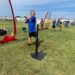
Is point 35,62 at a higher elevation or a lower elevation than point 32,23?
lower

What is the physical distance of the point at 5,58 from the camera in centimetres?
1027

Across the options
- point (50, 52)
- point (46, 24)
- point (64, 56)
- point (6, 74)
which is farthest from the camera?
point (46, 24)

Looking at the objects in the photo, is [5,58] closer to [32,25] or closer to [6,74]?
[6,74]

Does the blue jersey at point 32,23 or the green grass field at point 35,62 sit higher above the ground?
the blue jersey at point 32,23

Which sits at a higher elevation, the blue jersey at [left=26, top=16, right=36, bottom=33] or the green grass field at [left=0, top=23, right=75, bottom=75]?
the blue jersey at [left=26, top=16, right=36, bottom=33]

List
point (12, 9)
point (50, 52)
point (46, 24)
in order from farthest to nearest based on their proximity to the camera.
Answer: point (46, 24) < point (12, 9) < point (50, 52)

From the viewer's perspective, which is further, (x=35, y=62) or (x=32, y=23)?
(x=32, y=23)

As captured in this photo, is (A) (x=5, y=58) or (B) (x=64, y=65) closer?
(B) (x=64, y=65)

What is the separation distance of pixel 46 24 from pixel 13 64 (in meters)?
24.5

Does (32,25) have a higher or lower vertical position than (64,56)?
higher

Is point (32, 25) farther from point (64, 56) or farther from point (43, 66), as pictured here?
point (43, 66)

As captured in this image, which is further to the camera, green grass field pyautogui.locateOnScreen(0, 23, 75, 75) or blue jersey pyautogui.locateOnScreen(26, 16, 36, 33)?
blue jersey pyautogui.locateOnScreen(26, 16, 36, 33)

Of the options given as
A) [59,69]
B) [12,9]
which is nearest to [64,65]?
[59,69]

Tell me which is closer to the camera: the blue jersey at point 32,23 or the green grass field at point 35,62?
the green grass field at point 35,62
